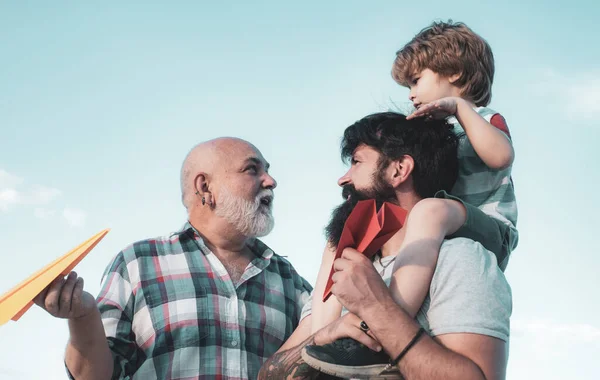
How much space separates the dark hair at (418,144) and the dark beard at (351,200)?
0.12 m

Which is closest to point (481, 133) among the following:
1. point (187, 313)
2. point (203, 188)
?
point (187, 313)

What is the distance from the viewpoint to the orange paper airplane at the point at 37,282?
3137mm

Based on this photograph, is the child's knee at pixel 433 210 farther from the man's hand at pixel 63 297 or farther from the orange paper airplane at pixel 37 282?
the man's hand at pixel 63 297

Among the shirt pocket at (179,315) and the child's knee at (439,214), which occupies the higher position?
the child's knee at (439,214)

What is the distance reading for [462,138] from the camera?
4.21 metres

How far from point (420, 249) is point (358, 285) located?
0.33m

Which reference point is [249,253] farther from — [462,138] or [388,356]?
[388,356]

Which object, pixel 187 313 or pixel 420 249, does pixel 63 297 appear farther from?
pixel 420 249

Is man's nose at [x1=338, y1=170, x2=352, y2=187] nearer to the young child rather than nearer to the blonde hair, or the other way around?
the young child

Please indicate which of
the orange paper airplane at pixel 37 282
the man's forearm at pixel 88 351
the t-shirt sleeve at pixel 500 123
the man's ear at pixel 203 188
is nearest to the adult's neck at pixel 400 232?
the t-shirt sleeve at pixel 500 123

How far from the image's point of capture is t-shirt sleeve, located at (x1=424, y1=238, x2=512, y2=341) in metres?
3.17

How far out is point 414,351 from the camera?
3078 millimetres

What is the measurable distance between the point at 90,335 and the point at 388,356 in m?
2.04

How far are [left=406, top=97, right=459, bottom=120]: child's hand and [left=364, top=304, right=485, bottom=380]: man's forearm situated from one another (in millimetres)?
1195
